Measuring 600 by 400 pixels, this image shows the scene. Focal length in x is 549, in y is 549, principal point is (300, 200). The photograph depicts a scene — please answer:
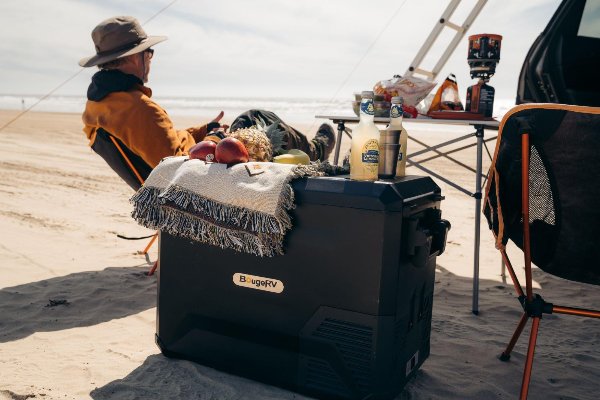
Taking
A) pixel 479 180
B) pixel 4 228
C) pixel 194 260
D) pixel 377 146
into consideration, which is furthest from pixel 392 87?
pixel 4 228

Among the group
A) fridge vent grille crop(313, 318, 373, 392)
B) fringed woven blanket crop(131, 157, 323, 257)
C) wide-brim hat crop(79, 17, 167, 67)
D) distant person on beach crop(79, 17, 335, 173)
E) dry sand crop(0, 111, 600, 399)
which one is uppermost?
wide-brim hat crop(79, 17, 167, 67)

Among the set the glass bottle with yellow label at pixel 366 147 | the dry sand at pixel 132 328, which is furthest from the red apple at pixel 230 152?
the dry sand at pixel 132 328

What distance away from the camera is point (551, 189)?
79.8 inches

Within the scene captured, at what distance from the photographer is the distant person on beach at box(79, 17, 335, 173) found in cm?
328

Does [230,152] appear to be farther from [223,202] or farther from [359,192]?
[359,192]

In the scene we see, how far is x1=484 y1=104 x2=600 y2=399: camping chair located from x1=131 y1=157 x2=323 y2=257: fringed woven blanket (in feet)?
2.42

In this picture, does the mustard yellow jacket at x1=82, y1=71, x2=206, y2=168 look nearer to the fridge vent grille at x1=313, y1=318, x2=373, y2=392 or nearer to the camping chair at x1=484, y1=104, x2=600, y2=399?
the fridge vent grille at x1=313, y1=318, x2=373, y2=392

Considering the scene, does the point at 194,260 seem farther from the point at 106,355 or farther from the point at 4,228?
the point at 4,228

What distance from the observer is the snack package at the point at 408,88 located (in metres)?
3.49

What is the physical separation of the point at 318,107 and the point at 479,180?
30782mm

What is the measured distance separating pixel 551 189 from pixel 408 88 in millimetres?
1647

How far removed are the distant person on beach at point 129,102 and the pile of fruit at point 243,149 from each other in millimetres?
779

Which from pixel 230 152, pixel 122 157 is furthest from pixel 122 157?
pixel 230 152

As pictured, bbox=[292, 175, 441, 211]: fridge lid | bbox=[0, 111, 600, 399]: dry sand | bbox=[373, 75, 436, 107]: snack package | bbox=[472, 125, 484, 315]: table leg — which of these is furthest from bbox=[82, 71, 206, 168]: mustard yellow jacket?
bbox=[472, 125, 484, 315]: table leg
